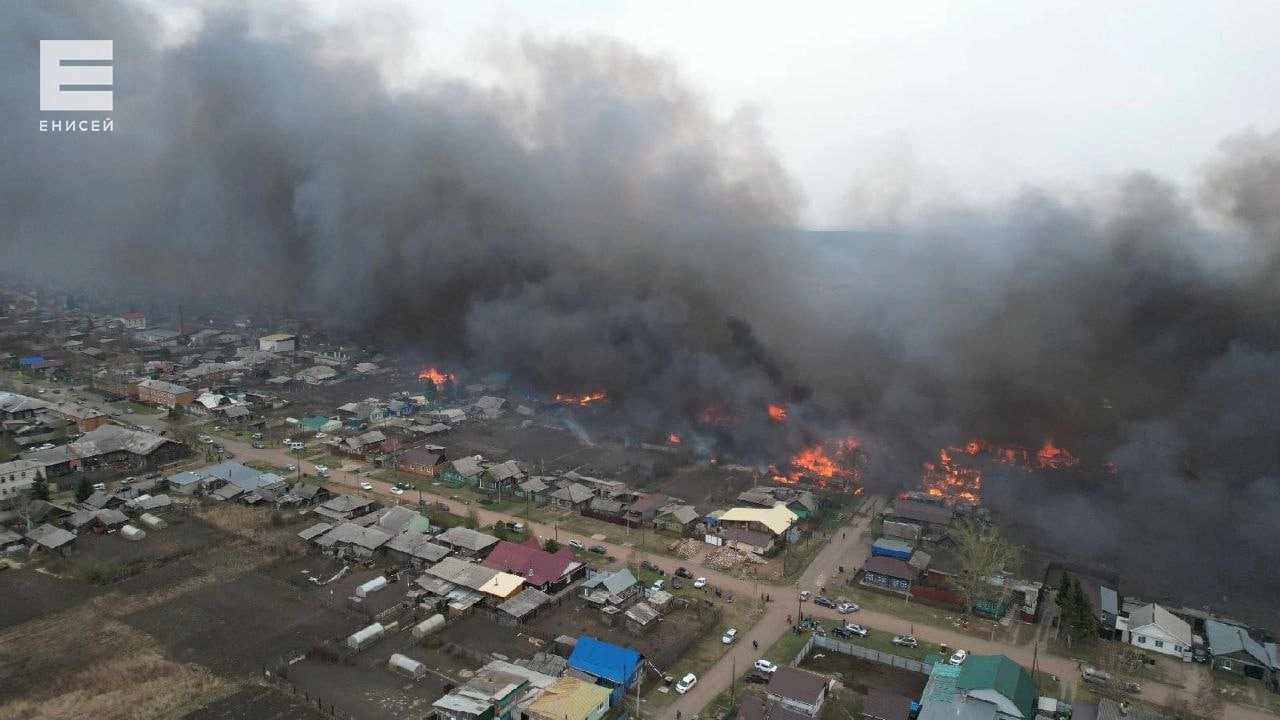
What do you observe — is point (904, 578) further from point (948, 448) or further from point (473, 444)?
point (473, 444)

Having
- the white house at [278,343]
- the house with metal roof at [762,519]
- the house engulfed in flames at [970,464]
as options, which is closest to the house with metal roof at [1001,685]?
the house with metal roof at [762,519]

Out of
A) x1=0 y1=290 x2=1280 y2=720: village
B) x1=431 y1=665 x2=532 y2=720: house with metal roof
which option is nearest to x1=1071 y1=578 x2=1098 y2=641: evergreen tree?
x1=0 y1=290 x2=1280 y2=720: village

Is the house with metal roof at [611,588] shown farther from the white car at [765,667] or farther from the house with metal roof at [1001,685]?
the house with metal roof at [1001,685]

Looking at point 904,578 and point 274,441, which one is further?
point 274,441

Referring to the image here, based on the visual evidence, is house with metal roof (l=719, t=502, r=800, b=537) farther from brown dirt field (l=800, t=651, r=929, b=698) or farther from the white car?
the white car

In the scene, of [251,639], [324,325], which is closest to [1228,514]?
[251,639]

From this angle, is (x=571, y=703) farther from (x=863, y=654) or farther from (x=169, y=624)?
(x=169, y=624)
